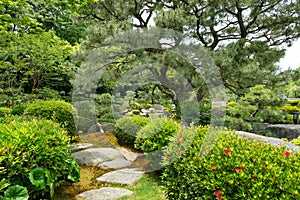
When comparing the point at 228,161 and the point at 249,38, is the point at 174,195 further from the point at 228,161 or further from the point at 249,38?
the point at 249,38

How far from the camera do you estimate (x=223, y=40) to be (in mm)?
5645

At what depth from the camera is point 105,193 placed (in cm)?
310

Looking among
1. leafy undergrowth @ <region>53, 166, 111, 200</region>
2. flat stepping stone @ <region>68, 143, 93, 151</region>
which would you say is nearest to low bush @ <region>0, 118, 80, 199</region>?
leafy undergrowth @ <region>53, 166, 111, 200</region>

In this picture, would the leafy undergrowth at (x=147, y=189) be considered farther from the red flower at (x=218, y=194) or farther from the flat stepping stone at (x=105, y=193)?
the red flower at (x=218, y=194)

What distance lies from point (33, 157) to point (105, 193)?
1107mm

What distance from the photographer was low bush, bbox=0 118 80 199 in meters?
2.21

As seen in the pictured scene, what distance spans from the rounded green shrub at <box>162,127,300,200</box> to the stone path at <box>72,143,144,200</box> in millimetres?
960

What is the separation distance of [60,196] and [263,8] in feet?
17.5

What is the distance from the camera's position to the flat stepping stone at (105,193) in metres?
2.98

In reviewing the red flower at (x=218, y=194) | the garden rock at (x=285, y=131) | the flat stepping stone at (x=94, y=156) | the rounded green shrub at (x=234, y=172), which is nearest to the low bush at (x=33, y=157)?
the rounded green shrub at (x=234, y=172)

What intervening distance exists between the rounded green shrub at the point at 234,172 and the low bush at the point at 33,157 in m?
1.29

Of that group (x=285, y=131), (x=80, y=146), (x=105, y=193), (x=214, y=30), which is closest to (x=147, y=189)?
(x=105, y=193)

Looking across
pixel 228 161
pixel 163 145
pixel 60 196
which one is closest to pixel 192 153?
pixel 228 161

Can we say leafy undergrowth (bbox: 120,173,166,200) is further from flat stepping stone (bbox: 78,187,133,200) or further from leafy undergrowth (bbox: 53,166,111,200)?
leafy undergrowth (bbox: 53,166,111,200)
